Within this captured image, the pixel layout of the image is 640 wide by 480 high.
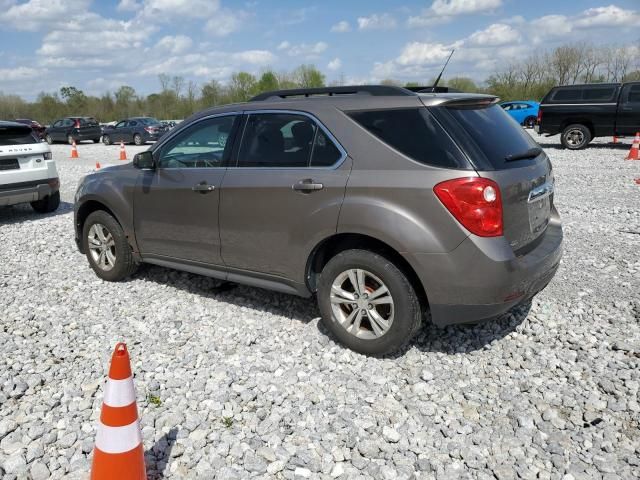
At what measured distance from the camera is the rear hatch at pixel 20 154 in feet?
26.1

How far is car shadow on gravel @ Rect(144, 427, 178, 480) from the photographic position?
265 cm

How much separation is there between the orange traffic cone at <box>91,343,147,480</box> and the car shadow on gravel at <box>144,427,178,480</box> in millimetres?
373

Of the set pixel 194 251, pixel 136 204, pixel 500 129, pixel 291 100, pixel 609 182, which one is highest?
pixel 291 100

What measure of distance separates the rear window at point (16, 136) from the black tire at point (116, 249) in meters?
3.80

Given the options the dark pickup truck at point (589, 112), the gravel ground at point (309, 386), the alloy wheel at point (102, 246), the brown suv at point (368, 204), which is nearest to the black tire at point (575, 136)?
the dark pickup truck at point (589, 112)

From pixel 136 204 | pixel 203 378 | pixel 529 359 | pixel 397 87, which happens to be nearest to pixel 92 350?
pixel 203 378

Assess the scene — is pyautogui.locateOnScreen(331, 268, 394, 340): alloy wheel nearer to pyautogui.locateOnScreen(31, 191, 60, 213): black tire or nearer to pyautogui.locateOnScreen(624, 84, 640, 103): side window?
pyautogui.locateOnScreen(31, 191, 60, 213): black tire

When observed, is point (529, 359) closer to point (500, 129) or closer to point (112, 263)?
point (500, 129)

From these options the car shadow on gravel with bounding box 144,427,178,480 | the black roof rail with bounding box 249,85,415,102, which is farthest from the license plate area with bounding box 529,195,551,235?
the car shadow on gravel with bounding box 144,427,178,480

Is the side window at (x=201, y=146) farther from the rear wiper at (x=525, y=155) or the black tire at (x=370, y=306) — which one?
the rear wiper at (x=525, y=155)

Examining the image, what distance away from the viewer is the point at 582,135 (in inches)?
Result: 661

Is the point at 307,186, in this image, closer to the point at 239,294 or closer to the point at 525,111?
the point at 239,294

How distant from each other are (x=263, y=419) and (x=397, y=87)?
236 cm

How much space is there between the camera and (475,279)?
10.5 feet
